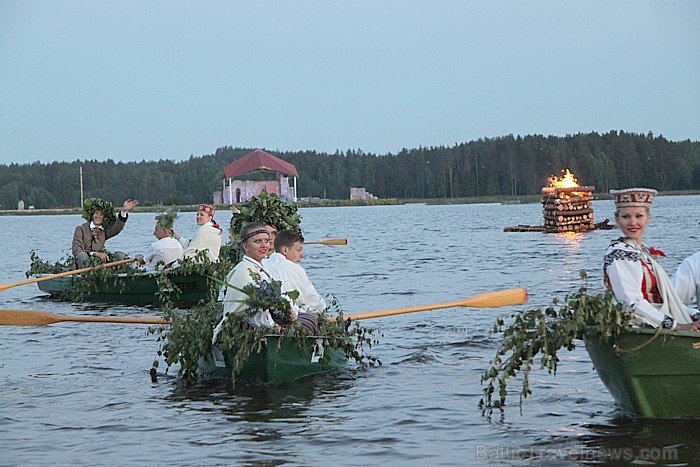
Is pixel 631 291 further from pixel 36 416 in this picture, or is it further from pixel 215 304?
pixel 36 416

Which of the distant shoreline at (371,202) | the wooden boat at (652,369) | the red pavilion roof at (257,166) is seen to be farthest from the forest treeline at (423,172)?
the wooden boat at (652,369)

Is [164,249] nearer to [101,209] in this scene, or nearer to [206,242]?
[206,242]

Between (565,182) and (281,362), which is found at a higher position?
(565,182)

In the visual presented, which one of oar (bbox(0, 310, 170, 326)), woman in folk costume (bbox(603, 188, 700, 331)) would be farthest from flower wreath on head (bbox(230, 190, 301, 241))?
woman in folk costume (bbox(603, 188, 700, 331))

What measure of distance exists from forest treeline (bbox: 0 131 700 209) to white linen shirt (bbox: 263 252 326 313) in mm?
132189

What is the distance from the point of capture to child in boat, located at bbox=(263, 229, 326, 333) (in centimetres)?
1073

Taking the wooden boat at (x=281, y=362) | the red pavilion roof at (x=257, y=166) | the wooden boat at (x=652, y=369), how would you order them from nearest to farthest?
the wooden boat at (x=652, y=369), the wooden boat at (x=281, y=362), the red pavilion roof at (x=257, y=166)

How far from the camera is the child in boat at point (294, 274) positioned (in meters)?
10.7

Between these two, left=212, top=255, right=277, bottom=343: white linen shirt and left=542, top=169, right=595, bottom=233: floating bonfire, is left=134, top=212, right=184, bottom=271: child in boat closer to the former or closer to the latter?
left=212, top=255, right=277, bottom=343: white linen shirt

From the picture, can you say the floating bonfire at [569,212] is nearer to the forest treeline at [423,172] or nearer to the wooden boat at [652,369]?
the wooden boat at [652,369]

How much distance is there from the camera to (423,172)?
170m

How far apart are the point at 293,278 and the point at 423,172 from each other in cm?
15996

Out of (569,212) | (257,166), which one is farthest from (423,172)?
(569,212)

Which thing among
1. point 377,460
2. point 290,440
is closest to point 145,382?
point 290,440
